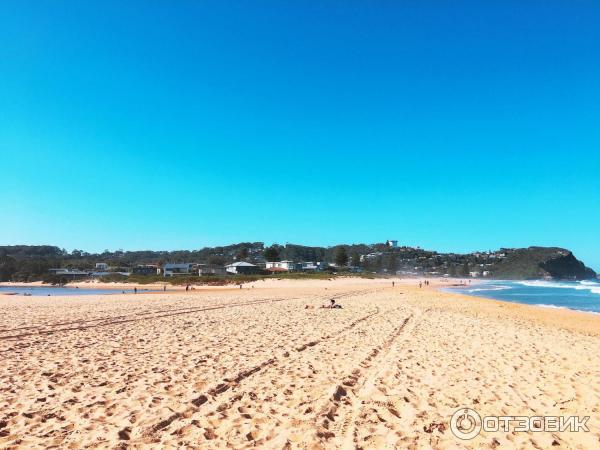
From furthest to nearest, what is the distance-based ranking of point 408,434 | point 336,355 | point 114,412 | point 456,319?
point 456,319, point 336,355, point 114,412, point 408,434

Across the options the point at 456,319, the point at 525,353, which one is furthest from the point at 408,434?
the point at 456,319

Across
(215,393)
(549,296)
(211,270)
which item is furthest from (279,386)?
(211,270)

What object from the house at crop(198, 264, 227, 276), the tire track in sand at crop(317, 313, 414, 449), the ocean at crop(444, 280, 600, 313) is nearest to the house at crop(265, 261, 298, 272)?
the house at crop(198, 264, 227, 276)

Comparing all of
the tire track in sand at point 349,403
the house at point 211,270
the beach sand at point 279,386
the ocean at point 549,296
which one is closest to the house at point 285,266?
the house at point 211,270

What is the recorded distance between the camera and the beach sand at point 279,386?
5.14 meters

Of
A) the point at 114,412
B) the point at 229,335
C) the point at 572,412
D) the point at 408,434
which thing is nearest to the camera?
the point at 408,434

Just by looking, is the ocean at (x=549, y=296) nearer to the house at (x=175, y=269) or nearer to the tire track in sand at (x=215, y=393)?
the tire track in sand at (x=215, y=393)

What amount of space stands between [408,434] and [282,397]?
214cm

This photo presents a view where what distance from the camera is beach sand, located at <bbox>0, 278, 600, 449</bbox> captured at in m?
5.14

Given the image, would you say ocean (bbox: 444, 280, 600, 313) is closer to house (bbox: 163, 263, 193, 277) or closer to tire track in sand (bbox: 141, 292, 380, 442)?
tire track in sand (bbox: 141, 292, 380, 442)

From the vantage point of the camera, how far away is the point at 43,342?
35.8 feet

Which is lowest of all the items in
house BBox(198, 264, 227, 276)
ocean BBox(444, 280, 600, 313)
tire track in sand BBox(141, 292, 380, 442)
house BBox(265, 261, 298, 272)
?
ocean BBox(444, 280, 600, 313)

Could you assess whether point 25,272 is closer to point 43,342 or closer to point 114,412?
point 43,342

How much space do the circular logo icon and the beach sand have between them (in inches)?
4.7
